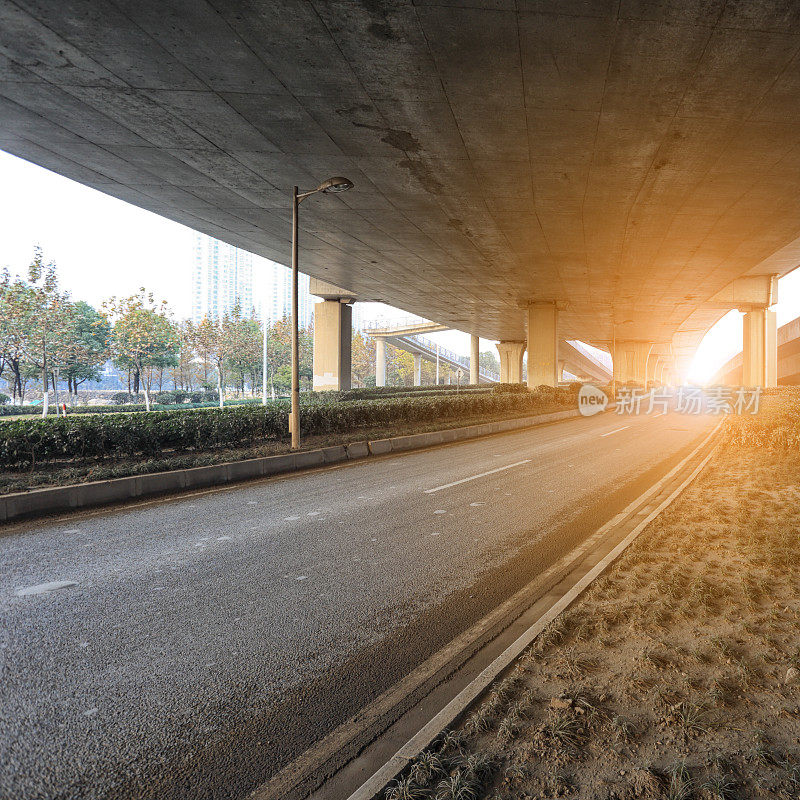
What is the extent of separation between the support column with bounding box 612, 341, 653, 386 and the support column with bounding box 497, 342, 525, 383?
13.1 metres

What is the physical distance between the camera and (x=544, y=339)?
36344mm

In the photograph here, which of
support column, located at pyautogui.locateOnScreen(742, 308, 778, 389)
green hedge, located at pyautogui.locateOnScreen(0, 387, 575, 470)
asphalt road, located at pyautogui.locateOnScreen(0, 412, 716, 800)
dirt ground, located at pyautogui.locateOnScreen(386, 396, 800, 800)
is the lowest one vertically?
asphalt road, located at pyautogui.locateOnScreen(0, 412, 716, 800)

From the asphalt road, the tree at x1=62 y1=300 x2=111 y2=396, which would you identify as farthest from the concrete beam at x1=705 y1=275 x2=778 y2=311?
the tree at x1=62 y1=300 x2=111 y2=396

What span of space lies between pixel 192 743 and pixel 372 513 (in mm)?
4852

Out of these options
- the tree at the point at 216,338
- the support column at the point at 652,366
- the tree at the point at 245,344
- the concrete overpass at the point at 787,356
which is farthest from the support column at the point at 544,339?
the support column at the point at 652,366

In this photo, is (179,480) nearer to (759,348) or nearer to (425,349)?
(759,348)

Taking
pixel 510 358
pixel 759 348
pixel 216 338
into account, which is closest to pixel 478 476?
pixel 759 348

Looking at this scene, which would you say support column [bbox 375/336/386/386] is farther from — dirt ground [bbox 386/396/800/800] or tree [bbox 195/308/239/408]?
dirt ground [bbox 386/396/800/800]

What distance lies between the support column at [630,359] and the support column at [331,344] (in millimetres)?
46116

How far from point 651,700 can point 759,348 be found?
43.3 metres

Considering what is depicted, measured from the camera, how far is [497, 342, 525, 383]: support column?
68500mm

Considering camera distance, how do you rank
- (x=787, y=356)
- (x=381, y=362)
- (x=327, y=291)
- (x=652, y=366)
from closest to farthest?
(x=327, y=291) → (x=787, y=356) → (x=381, y=362) → (x=652, y=366)

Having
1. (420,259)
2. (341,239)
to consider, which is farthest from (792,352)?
(341,239)

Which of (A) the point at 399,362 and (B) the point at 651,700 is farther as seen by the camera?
(A) the point at 399,362
